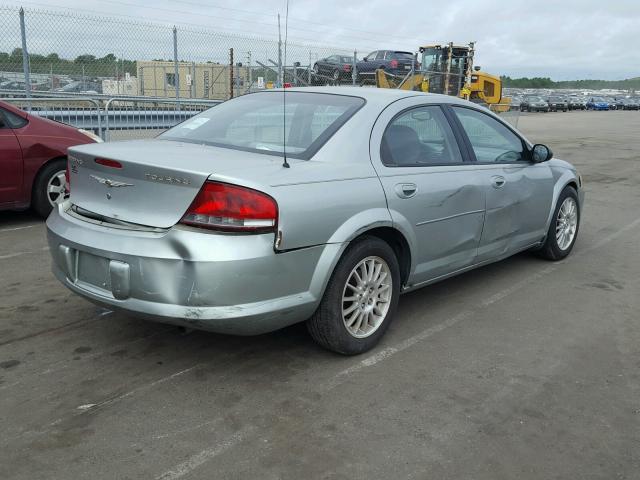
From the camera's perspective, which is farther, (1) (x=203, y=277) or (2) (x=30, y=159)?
(2) (x=30, y=159)

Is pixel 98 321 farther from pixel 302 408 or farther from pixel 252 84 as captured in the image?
pixel 252 84

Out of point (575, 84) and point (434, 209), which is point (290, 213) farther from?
point (575, 84)

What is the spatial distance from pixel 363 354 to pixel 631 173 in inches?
441

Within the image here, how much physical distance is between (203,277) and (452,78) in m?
23.8

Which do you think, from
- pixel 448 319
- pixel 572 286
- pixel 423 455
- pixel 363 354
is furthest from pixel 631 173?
pixel 423 455

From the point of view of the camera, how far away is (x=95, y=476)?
2596mm

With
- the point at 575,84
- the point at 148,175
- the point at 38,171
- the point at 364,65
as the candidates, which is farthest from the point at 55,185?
the point at 575,84

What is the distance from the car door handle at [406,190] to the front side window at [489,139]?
3.16 feet

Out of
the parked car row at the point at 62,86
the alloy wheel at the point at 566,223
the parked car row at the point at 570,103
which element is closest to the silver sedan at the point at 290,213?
the alloy wheel at the point at 566,223

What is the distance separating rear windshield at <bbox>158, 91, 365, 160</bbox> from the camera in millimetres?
3816

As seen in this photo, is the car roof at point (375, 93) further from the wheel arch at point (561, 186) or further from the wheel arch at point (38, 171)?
the wheel arch at point (38, 171)

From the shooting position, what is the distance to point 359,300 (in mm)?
3748

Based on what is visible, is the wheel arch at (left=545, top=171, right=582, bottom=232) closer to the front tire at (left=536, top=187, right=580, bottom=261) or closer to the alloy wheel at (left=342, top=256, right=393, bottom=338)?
the front tire at (left=536, top=187, right=580, bottom=261)

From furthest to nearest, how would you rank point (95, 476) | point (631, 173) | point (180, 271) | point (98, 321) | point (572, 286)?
point (631, 173)
point (572, 286)
point (98, 321)
point (180, 271)
point (95, 476)
